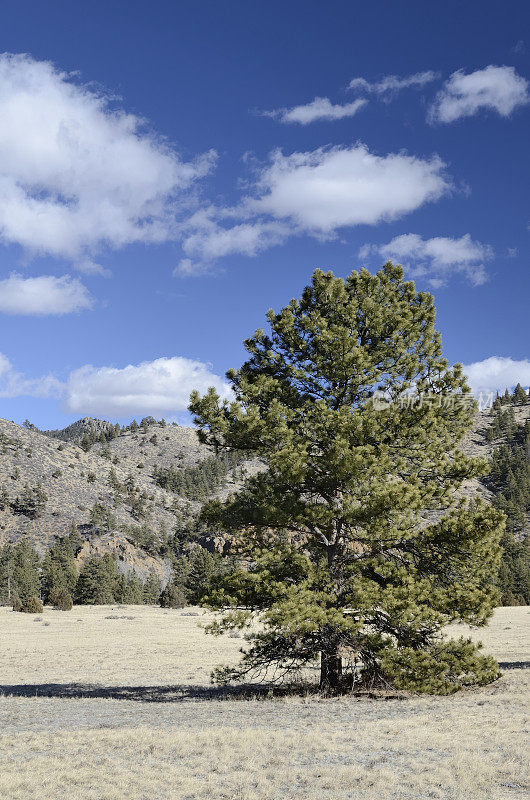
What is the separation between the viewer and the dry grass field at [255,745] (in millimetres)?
6910

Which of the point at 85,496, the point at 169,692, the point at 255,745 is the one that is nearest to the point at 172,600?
the point at 169,692

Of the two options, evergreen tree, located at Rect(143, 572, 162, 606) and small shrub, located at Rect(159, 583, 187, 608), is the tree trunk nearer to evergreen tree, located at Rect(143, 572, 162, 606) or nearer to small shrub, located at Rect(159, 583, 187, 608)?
small shrub, located at Rect(159, 583, 187, 608)

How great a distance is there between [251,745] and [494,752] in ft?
11.0

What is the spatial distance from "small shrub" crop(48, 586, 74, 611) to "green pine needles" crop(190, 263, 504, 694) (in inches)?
1987

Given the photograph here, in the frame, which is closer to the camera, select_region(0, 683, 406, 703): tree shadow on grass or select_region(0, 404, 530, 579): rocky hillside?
select_region(0, 683, 406, 703): tree shadow on grass

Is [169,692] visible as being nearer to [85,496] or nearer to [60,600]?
[60,600]

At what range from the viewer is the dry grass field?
691 cm

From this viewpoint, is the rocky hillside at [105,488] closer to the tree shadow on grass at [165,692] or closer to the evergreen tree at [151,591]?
the evergreen tree at [151,591]

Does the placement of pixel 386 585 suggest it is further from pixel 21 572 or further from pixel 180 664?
pixel 21 572

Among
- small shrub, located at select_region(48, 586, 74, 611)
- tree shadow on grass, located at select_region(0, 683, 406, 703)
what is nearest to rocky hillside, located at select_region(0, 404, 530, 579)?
small shrub, located at select_region(48, 586, 74, 611)

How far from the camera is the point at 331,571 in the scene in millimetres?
14445

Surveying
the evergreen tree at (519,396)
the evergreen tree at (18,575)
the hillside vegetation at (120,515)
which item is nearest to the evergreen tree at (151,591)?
the hillside vegetation at (120,515)

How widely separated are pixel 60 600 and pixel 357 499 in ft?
183

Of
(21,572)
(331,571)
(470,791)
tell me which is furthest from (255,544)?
(21,572)
